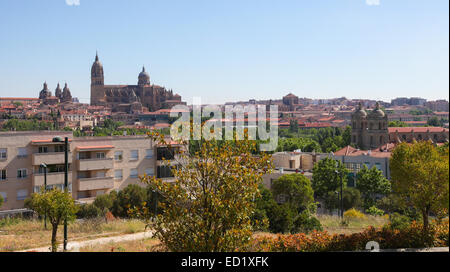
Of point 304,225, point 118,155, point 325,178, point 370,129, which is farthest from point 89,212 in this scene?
point 370,129

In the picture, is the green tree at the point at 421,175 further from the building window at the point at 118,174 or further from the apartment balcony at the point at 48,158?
the building window at the point at 118,174

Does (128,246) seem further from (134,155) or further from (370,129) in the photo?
(370,129)

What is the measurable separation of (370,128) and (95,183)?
1530 cm

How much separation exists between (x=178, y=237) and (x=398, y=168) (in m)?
2.20

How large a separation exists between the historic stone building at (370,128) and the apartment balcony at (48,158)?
1324 centimetres

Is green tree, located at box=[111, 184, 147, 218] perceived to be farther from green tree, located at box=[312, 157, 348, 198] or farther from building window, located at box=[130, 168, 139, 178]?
green tree, located at box=[312, 157, 348, 198]

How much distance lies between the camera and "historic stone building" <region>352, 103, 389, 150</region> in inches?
780

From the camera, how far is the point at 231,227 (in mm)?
2543

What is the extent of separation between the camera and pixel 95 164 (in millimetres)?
10773

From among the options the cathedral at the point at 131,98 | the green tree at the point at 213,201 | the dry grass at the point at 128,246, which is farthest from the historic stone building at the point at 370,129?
the green tree at the point at 213,201

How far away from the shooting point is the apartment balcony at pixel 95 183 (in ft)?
34.4
